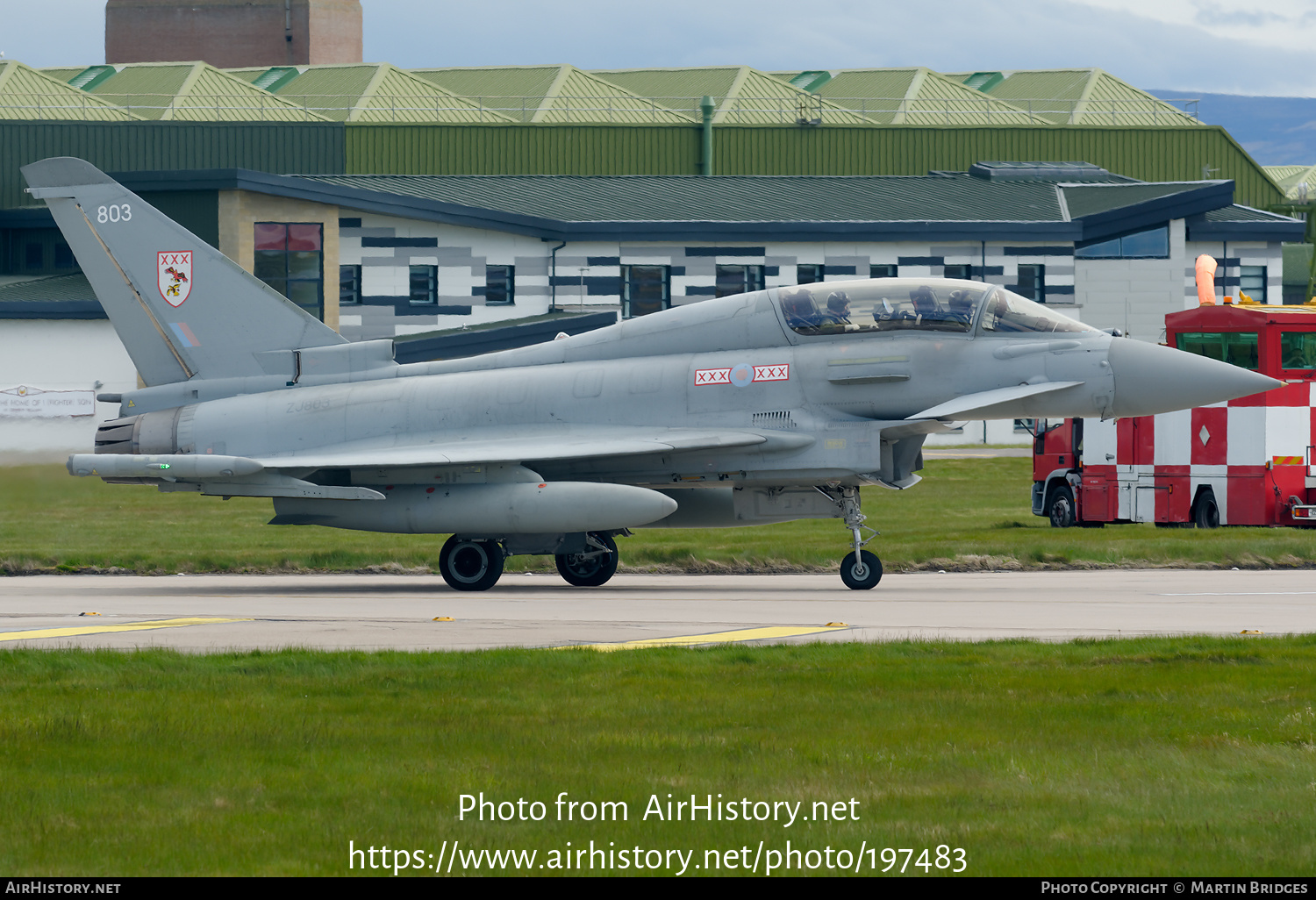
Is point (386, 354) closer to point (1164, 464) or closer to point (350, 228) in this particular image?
point (1164, 464)

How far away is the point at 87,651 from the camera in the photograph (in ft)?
39.1

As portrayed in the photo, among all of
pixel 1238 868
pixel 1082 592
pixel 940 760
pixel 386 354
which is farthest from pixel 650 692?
pixel 386 354

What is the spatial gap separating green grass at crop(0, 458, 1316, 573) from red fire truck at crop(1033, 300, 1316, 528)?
668 millimetres

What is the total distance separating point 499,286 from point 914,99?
116 feet

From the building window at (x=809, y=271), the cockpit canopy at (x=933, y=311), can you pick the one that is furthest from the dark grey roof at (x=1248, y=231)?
the cockpit canopy at (x=933, y=311)

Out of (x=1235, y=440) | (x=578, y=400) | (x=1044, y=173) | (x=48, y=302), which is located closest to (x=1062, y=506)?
(x=1235, y=440)

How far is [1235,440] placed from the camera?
26562mm

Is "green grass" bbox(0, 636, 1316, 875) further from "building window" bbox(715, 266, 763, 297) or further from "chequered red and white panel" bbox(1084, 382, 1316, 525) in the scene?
"building window" bbox(715, 266, 763, 297)

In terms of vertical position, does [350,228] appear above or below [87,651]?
above

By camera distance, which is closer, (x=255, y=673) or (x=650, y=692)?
(x=650, y=692)

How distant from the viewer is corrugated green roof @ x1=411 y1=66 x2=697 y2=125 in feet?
244

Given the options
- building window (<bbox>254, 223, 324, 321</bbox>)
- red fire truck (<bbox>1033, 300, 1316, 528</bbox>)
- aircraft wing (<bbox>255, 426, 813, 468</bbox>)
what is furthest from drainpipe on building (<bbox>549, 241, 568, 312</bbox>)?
aircraft wing (<bbox>255, 426, 813, 468</bbox>)

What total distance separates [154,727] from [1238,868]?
18.5 ft

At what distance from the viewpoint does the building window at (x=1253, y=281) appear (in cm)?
5916
